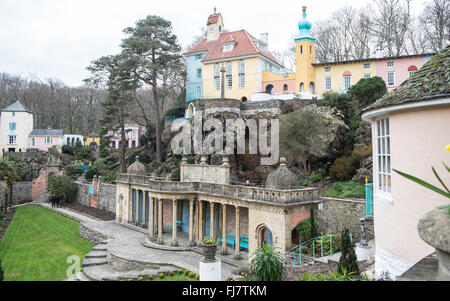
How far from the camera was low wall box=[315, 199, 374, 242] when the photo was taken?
18.5 meters

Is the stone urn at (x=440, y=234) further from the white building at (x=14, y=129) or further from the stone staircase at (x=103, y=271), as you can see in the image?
the white building at (x=14, y=129)

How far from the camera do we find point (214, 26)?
49.1 metres

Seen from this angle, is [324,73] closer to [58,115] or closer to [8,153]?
[8,153]

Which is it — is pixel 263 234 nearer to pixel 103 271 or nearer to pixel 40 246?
pixel 103 271

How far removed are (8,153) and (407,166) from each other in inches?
2516

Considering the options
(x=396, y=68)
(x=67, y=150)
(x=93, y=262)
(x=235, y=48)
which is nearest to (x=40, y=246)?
(x=93, y=262)

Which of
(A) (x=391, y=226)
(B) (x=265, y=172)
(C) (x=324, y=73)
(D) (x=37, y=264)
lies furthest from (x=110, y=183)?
(A) (x=391, y=226)

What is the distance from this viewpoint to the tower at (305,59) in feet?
123

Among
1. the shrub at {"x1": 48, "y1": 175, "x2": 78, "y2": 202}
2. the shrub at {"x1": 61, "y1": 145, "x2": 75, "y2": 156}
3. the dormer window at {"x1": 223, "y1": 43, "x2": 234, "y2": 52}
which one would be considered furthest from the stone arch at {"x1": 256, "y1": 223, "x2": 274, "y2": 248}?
the shrub at {"x1": 61, "y1": 145, "x2": 75, "y2": 156}

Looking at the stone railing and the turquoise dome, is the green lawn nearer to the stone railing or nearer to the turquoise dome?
the stone railing

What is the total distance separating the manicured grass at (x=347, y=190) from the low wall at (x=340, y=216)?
91.2 inches

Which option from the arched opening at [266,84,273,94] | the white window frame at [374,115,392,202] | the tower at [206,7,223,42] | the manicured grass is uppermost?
the tower at [206,7,223,42]

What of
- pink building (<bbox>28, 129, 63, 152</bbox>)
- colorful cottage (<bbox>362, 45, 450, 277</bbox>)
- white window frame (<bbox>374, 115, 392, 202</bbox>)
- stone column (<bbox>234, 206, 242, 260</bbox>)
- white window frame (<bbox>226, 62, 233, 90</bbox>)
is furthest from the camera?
→ pink building (<bbox>28, 129, 63, 152</bbox>)

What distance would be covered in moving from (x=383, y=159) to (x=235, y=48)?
38.0 meters
